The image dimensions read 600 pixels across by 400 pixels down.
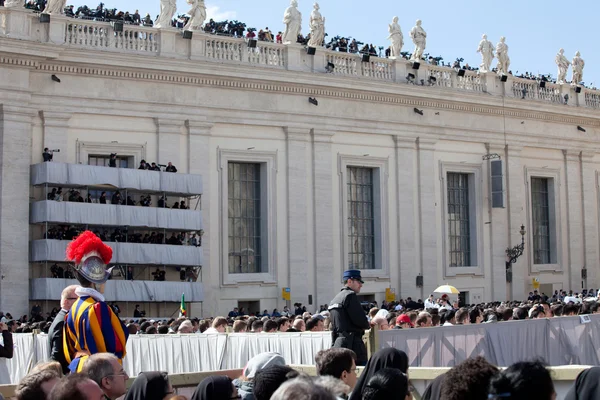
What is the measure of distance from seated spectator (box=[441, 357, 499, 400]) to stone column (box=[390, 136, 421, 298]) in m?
31.6

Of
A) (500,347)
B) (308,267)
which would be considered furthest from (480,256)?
(500,347)

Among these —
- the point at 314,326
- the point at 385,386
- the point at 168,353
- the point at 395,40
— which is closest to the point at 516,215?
the point at 395,40

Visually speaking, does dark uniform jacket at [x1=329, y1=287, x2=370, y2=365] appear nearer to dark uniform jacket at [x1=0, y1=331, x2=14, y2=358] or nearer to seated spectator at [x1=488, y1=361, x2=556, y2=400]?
dark uniform jacket at [x1=0, y1=331, x2=14, y2=358]

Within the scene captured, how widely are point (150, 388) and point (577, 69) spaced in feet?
135

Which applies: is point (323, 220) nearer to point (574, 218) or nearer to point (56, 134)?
point (56, 134)

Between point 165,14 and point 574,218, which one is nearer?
point 165,14

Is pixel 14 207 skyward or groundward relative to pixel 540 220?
groundward

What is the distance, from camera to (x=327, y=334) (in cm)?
1507

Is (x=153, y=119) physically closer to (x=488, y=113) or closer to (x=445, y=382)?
(x=488, y=113)

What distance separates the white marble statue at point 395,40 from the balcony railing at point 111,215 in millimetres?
11114

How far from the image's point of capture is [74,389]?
20.0 feet

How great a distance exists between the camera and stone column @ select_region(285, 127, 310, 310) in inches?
1380

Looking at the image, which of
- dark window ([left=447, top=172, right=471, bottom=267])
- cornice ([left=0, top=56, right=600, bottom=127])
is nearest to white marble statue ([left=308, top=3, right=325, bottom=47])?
cornice ([left=0, top=56, right=600, bottom=127])

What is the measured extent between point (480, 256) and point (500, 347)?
24509mm
